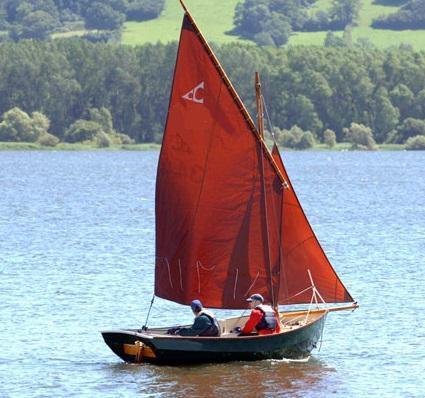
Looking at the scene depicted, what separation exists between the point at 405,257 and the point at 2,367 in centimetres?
3076

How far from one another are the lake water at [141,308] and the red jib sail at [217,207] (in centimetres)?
260

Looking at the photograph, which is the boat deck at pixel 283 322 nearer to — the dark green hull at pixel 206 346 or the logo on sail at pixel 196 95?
the dark green hull at pixel 206 346

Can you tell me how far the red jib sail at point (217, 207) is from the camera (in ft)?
127

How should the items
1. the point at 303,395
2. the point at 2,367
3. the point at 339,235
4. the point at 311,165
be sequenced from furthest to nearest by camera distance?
the point at 311,165 < the point at 339,235 < the point at 2,367 < the point at 303,395

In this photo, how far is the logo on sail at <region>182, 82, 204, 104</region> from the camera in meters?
38.7

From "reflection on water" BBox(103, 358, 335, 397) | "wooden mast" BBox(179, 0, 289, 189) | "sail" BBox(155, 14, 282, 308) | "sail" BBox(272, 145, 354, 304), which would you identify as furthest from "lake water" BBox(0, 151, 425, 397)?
"wooden mast" BBox(179, 0, 289, 189)

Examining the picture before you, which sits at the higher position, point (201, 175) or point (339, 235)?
point (201, 175)

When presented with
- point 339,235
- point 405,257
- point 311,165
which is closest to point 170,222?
point 405,257

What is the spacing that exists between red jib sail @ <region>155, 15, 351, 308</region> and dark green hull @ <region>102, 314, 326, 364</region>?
2.01 meters

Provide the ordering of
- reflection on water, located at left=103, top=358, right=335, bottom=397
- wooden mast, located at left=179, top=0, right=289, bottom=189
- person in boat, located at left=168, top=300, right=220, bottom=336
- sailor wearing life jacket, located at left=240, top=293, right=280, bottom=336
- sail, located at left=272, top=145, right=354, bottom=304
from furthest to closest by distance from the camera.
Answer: sail, located at left=272, top=145, right=354, bottom=304 → wooden mast, located at left=179, top=0, right=289, bottom=189 → sailor wearing life jacket, located at left=240, top=293, right=280, bottom=336 → person in boat, located at left=168, top=300, right=220, bottom=336 → reflection on water, located at left=103, top=358, right=335, bottom=397

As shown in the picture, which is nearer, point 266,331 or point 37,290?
point 266,331

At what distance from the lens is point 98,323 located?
4666cm

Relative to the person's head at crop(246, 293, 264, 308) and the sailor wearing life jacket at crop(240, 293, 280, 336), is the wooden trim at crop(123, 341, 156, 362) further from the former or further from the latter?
the person's head at crop(246, 293, 264, 308)

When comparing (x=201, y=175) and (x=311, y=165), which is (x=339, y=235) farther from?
(x=311, y=165)
